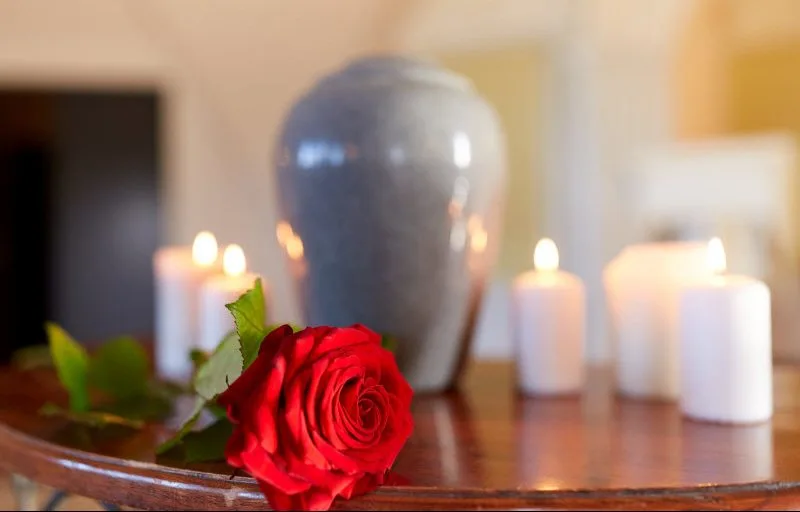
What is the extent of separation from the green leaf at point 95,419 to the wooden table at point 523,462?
1 cm

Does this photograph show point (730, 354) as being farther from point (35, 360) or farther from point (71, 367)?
point (35, 360)

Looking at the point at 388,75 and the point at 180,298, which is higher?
the point at 388,75

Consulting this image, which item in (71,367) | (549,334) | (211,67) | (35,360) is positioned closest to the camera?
(71,367)

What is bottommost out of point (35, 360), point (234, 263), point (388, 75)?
point (35, 360)

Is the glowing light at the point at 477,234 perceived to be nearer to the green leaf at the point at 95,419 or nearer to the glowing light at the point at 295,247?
the glowing light at the point at 295,247

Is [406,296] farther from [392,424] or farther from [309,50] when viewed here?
[309,50]

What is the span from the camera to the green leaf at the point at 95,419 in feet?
1.87

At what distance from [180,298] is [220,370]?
435mm

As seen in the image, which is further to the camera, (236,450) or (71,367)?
(71,367)

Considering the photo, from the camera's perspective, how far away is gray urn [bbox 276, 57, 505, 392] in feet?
2.26

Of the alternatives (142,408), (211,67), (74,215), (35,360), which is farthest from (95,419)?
(74,215)

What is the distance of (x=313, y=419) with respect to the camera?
1.28 feet

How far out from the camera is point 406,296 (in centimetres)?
71

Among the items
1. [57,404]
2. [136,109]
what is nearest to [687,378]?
[57,404]
